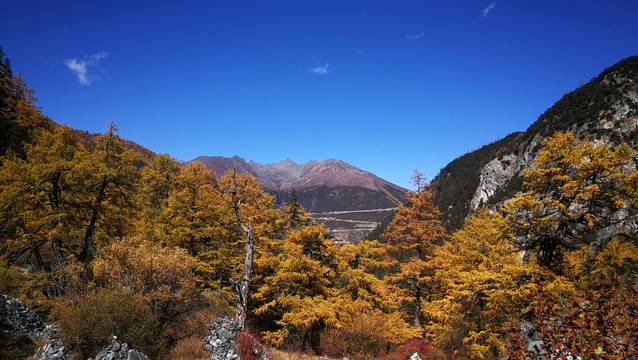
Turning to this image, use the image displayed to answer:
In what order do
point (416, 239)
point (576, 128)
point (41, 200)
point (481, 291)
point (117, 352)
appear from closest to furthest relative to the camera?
1. point (117, 352)
2. point (481, 291)
3. point (41, 200)
4. point (416, 239)
5. point (576, 128)

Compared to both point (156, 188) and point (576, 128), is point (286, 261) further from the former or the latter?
point (576, 128)

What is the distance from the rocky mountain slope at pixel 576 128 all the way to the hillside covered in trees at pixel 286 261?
66.8 m

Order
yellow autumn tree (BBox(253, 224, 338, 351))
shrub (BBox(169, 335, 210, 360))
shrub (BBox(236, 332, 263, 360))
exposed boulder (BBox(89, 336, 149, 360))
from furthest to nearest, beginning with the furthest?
yellow autumn tree (BBox(253, 224, 338, 351)), shrub (BBox(236, 332, 263, 360)), shrub (BBox(169, 335, 210, 360)), exposed boulder (BBox(89, 336, 149, 360))

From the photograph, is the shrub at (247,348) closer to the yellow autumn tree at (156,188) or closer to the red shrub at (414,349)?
the red shrub at (414,349)

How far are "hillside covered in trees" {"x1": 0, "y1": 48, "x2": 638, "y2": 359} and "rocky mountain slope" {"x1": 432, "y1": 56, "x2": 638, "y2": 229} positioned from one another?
66787 mm

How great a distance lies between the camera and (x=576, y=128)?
241ft

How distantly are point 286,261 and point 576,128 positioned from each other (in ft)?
309

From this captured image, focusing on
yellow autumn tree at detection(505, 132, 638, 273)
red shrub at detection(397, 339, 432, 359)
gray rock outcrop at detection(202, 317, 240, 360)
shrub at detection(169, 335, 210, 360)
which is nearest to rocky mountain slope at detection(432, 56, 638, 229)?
yellow autumn tree at detection(505, 132, 638, 273)

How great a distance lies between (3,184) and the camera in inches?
556

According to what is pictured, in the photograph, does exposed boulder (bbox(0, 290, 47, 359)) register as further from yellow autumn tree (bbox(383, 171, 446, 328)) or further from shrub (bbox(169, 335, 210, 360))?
yellow autumn tree (bbox(383, 171, 446, 328))

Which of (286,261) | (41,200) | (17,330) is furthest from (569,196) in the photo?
(41,200)

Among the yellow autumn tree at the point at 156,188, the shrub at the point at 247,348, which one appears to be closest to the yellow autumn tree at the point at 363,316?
the shrub at the point at 247,348

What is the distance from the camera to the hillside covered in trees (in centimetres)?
885

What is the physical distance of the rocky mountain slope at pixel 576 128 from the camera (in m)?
63.8
